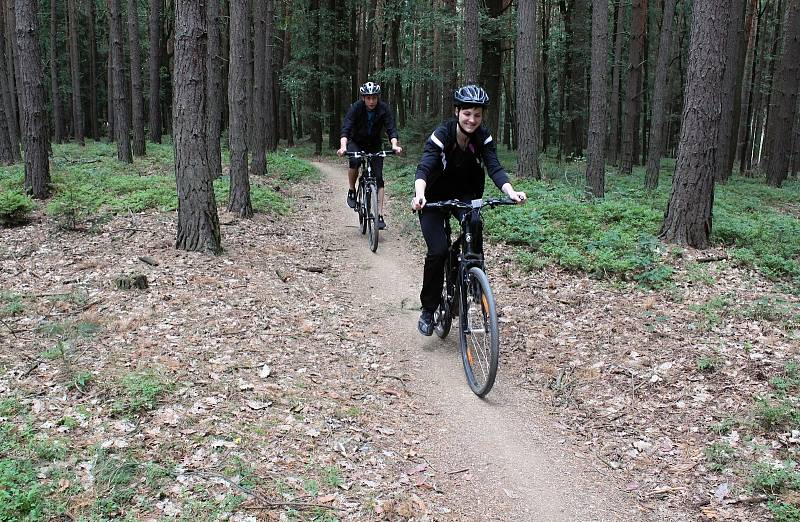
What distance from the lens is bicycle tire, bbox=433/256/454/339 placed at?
6055 millimetres

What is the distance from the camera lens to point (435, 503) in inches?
151

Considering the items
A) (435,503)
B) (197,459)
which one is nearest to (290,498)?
(197,459)

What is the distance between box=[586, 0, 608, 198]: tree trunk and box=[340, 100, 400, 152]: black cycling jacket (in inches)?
229

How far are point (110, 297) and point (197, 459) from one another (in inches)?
148

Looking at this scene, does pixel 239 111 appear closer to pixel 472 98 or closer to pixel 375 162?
pixel 375 162

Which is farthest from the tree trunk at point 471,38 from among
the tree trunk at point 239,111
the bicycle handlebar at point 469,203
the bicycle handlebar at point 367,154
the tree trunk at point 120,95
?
the tree trunk at point 120,95

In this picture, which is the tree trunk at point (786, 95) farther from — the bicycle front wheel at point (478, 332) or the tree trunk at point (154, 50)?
the tree trunk at point (154, 50)

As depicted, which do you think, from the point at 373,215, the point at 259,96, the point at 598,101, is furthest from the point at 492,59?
the point at 373,215

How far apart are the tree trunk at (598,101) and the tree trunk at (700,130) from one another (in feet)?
16.9

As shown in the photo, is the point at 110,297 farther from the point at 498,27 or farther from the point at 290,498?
the point at 498,27

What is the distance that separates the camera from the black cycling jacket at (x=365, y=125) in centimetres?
1018

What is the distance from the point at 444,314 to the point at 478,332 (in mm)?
940

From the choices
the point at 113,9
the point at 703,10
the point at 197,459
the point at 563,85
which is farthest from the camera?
the point at 563,85

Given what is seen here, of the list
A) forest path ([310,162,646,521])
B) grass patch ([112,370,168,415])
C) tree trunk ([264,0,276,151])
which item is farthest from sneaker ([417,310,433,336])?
tree trunk ([264,0,276,151])
